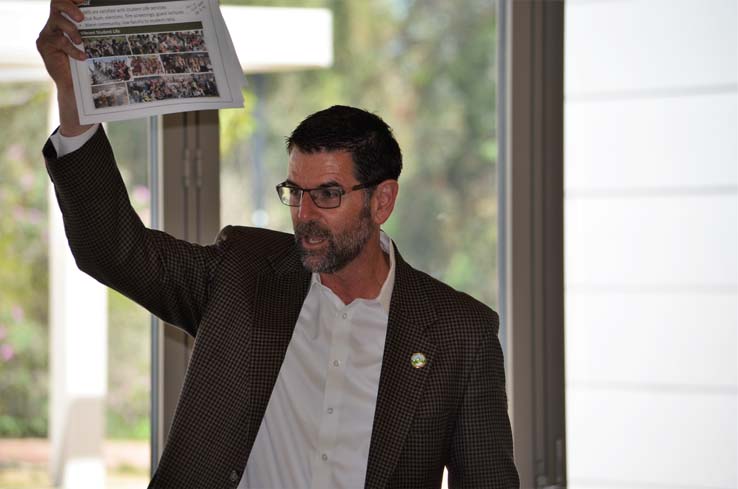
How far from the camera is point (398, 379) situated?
200 centimetres

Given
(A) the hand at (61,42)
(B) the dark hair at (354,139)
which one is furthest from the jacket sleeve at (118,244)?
(B) the dark hair at (354,139)

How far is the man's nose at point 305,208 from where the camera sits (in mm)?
1961

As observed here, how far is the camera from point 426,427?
1987mm

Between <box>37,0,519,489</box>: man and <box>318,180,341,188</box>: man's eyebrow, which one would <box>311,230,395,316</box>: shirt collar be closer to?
<box>37,0,519,489</box>: man

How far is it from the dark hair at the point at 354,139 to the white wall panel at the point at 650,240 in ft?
3.78

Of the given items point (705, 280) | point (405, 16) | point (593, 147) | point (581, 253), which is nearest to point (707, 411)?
point (705, 280)

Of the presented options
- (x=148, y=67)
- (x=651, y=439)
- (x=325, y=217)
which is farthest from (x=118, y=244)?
(x=651, y=439)

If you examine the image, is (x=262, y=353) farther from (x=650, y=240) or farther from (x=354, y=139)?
(x=650, y=240)

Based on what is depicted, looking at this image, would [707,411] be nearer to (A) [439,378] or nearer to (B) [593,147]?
(B) [593,147]

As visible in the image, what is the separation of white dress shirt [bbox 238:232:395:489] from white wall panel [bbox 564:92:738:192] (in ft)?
4.31

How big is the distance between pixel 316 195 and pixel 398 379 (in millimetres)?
439

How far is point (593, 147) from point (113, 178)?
1.81 m

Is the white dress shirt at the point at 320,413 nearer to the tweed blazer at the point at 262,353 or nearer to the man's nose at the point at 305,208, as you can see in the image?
the tweed blazer at the point at 262,353

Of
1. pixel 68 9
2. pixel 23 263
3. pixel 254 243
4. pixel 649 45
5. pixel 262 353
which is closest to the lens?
pixel 68 9
